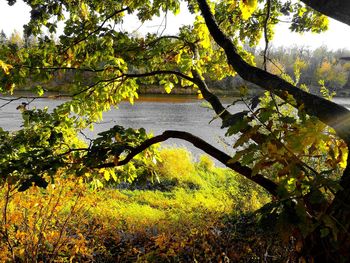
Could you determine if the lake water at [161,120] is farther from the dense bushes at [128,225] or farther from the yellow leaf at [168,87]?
the yellow leaf at [168,87]

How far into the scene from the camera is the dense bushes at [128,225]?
19.6 feet

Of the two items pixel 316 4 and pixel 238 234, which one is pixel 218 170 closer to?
pixel 238 234

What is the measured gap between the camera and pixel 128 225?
26.2 feet

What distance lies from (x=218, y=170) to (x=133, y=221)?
655cm

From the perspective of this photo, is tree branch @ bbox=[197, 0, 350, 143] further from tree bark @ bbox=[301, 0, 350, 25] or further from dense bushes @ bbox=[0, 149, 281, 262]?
dense bushes @ bbox=[0, 149, 281, 262]

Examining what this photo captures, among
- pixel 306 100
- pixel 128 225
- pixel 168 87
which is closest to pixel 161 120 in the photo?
pixel 128 225

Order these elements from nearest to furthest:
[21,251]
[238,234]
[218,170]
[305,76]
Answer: [21,251] → [238,234] → [218,170] → [305,76]

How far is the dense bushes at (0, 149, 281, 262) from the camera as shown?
5977mm

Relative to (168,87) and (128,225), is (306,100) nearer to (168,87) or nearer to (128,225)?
(168,87)

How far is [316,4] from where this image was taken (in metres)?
1.64

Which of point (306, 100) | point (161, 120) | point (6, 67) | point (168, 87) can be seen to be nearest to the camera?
point (306, 100)

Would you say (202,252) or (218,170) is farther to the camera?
(218,170)

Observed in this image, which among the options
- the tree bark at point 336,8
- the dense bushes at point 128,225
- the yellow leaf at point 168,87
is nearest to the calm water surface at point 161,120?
the dense bushes at point 128,225

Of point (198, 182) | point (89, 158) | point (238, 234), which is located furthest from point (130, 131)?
point (198, 182)
